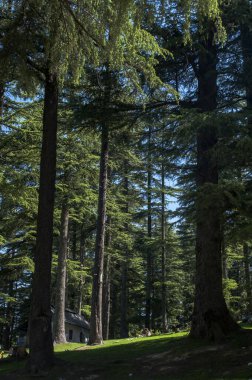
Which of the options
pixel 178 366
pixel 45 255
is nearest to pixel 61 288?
pixel 45 255

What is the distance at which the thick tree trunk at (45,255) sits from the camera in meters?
9.14

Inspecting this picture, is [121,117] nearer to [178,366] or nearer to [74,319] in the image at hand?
[178,366]

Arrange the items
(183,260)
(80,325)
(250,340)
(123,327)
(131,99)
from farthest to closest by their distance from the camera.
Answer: (183,260), (80,325), (123,327), (131,99), (250,340)

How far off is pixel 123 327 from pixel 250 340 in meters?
22.2

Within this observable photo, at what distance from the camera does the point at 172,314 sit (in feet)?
135

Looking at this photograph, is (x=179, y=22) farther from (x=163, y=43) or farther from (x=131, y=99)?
(x=131, y=99)

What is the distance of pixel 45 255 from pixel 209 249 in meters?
5.01

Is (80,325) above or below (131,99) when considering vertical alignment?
below

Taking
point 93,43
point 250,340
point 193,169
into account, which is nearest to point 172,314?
point 193,169

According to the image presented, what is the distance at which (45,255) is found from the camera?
969cm

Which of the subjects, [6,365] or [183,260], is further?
[183,260]

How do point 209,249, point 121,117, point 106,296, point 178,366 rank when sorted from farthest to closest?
point 106,296, point 121,117, point 209,249, point 178,366

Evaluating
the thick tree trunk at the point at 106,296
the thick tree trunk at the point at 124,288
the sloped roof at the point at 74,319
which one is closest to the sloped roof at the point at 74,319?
the sloped roof at the point at 74,319

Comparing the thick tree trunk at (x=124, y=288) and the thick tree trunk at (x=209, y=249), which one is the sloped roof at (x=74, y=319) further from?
the thick tree trunk at (x=209, y=249)
